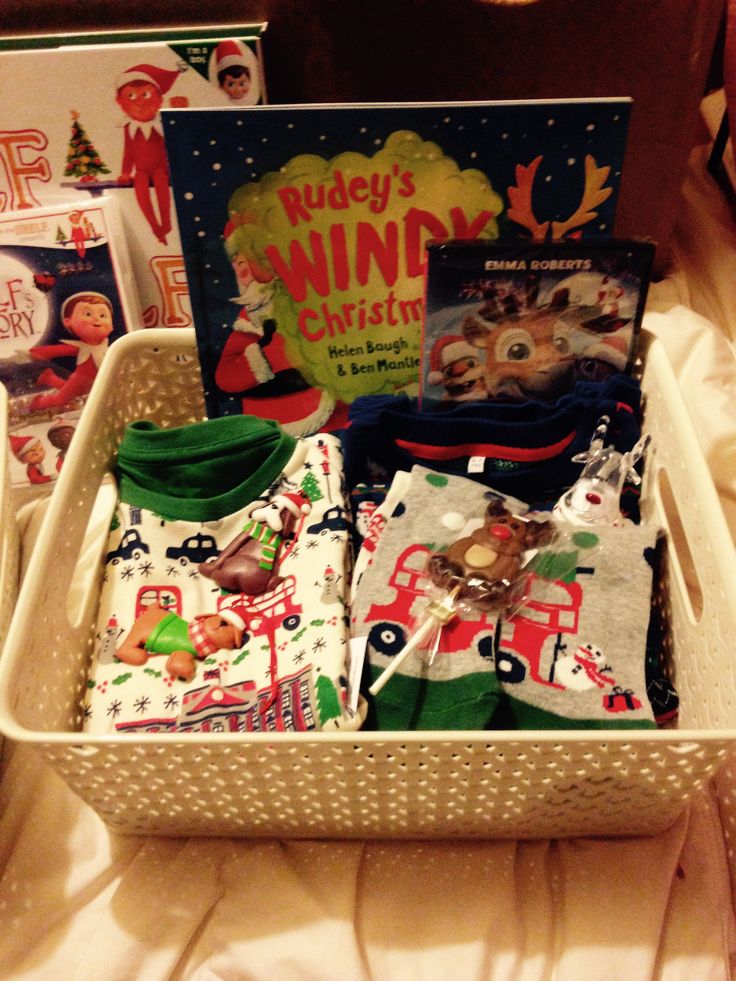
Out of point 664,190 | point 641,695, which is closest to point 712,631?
point 641,695

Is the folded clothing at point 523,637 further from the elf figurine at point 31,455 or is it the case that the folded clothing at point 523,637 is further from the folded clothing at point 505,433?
the elf figurine at point 31,455

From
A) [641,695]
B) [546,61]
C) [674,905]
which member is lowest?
[674,905]

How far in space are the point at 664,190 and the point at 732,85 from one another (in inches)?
4.9

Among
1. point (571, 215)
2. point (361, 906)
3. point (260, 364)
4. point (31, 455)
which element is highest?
point (571, 215)

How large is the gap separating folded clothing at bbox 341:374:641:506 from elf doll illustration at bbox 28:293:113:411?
302 millimetres

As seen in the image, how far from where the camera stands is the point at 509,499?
0.65 m

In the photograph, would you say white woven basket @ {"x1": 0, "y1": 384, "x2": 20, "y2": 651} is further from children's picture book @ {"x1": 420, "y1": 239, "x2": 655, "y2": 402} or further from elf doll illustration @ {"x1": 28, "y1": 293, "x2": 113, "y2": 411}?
children's picture book @ {"x1": 420, "y1": 239, "x2": 655, "y2": 402}

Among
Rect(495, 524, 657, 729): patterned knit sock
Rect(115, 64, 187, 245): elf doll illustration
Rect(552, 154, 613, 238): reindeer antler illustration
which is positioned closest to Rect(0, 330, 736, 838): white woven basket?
Rect(495, 524, 657, 729): patterned knit sock

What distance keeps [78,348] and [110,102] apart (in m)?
0.24

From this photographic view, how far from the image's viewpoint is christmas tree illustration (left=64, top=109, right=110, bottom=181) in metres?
0.73

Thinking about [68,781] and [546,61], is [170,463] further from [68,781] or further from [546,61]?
[546,61]

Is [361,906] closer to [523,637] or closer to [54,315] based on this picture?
[523,637]

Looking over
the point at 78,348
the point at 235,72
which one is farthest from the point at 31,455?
the point at 235,72

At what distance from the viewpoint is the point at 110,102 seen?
2.32 ft
